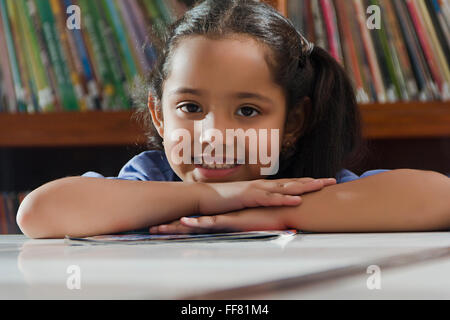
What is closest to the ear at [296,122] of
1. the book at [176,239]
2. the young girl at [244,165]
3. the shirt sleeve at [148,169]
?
the young girl at [244,165]

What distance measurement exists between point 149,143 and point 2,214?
487 mm

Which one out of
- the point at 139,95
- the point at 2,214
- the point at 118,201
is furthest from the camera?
the point at 2,214

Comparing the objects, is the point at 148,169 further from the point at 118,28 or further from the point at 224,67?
the point at 118,28

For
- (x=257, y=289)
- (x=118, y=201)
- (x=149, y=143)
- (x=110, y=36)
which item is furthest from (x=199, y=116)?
(x=257, y=289)

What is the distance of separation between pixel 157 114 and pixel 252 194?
0.45m

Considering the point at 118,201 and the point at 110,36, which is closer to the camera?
the point at 118,201

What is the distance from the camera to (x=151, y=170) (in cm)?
112

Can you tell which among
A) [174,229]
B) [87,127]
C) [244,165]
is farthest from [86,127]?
[174,229]

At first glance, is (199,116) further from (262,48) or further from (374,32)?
(374,32)

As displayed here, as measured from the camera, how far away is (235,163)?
1005 mm

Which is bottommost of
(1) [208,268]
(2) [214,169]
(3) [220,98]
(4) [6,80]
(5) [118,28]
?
(1) [208,268]

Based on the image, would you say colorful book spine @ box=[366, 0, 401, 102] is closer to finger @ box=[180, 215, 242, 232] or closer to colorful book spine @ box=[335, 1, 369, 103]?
colorful book spine @ box=[335, 1, 369, 103]

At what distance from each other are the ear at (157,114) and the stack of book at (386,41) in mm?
429

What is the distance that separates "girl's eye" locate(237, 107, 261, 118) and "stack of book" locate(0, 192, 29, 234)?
0.80 m
